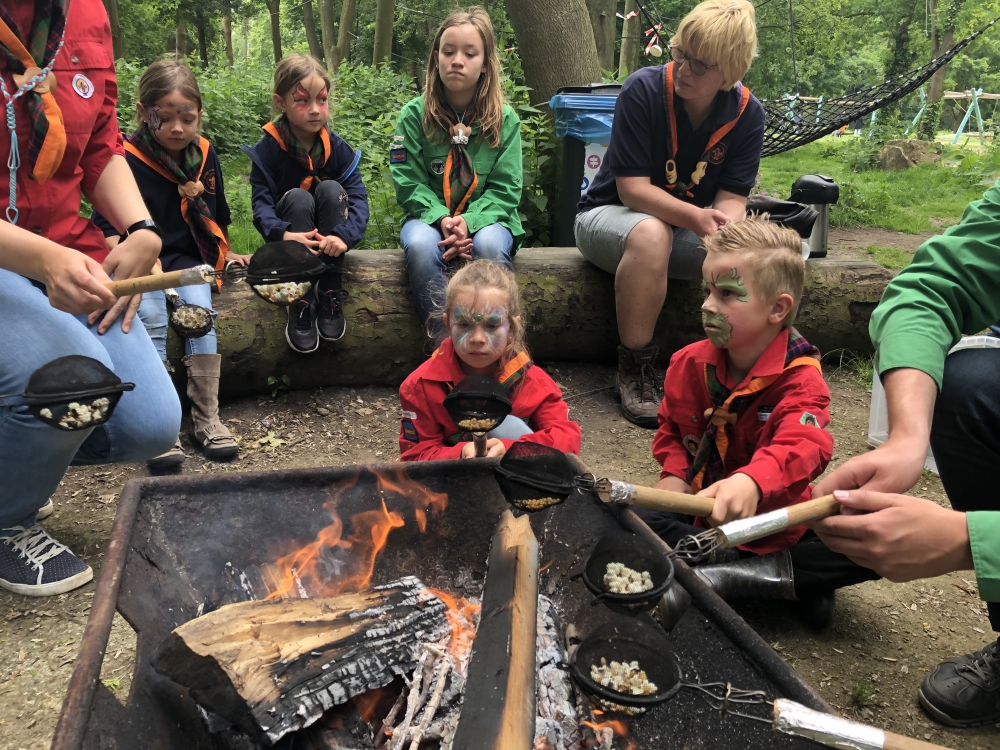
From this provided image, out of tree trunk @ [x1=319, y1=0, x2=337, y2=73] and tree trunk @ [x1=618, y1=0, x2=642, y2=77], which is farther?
tree trunk @ [x1=319, y1=0, x2=337, y2=73]

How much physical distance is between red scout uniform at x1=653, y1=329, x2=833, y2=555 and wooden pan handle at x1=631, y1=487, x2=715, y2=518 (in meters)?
0.33

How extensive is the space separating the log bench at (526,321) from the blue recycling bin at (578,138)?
794 mm

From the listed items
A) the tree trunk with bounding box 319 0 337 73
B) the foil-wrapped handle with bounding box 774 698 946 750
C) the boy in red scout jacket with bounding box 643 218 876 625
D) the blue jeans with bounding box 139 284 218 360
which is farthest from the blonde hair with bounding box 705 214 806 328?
the tree trunk with bounding box 319 0 337 73

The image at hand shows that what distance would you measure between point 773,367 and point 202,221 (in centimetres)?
248

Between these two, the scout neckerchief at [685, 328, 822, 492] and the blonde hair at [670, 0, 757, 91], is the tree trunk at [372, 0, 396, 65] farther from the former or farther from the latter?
the scout neckerchief at [685, 328, 822, 492]

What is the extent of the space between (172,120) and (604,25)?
8505 mm

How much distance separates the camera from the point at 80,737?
102 cm

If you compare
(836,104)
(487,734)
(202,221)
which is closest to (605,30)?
(836,104)

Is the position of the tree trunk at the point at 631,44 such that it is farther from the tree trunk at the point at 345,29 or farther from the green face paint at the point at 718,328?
the green face paint at the point at 718,328

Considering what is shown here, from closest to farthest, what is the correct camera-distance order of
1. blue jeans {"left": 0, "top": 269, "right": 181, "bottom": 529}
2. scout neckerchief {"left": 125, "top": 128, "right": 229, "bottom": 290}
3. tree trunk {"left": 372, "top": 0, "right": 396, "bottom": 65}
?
blue jeans {"left": 0, "top": 269, "right": 181, "bottom": 529} < scout neckerchief {"left": 125, "top": 128, "right": 229, "bottom": 290} < tree trunk {"left": 372, "top": 0, "right": 396, "bottom": 65}

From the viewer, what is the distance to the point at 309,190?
3.65m

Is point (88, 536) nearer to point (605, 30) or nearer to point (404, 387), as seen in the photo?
point (404, 387)

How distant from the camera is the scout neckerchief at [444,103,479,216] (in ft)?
12.0

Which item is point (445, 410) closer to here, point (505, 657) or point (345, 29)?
point (505, 657)
